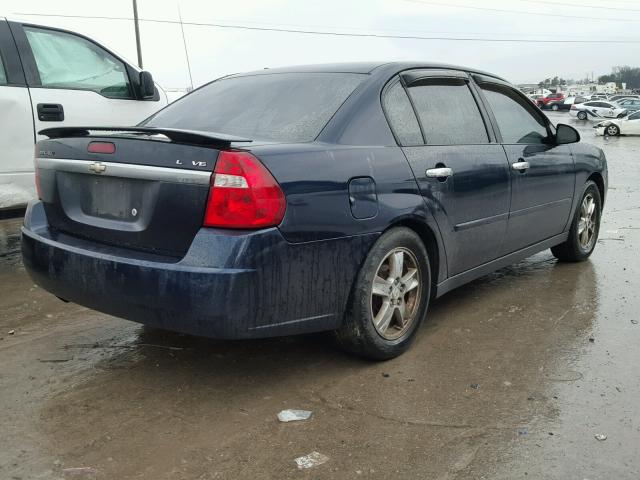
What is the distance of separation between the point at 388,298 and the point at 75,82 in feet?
12.0

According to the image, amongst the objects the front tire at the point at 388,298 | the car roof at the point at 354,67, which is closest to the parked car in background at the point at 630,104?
the car roof at the point at 354,67

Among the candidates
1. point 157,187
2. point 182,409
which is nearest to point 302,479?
point 182,409

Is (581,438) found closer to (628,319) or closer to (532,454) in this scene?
(532,454)

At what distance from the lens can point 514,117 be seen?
4.77 meters

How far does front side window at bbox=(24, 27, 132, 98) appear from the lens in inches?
210

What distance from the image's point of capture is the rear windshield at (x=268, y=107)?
335 cm

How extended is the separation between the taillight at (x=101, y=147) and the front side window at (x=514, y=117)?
2.63m

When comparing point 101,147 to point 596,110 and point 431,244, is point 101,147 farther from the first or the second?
point 596,110

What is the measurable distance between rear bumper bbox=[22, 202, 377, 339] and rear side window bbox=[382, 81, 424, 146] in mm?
754

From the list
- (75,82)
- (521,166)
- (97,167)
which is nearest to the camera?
(97,167)

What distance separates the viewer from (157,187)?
9.41 feet

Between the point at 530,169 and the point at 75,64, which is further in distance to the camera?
the point at 75,64

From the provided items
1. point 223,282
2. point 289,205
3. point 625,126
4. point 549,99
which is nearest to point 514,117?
point 289,205

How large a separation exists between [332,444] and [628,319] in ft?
8.34
